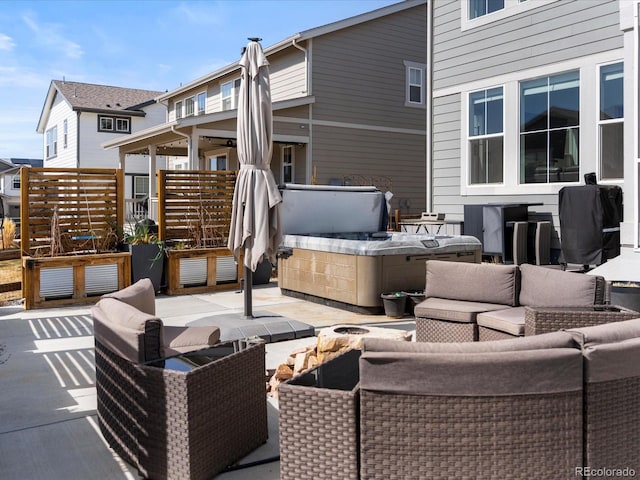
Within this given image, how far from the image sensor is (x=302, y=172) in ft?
46.4

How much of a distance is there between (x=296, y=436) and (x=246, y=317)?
3.19 m

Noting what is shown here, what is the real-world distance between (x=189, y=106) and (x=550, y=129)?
13.3 metres

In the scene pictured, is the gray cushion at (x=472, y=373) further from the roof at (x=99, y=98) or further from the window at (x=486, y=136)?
the roof at (x=99, y=98)

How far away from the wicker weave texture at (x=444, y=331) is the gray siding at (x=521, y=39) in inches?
202

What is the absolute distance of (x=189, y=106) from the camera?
18766 mm

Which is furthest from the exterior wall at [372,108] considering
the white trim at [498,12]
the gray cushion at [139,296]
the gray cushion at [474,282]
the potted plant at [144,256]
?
the gray cushion at [139,296]

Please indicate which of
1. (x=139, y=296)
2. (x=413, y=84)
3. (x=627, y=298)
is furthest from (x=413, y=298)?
(x=413, y=84)

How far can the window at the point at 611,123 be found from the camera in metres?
7.42

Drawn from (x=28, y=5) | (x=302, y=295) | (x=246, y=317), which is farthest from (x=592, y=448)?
(x=28, y=5)

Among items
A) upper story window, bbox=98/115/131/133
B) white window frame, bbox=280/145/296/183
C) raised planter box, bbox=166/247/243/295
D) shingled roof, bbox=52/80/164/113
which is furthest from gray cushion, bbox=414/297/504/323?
upper story window, bbox=98/115/131/133

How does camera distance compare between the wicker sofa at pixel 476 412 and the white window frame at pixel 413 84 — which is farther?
the white window frame at pixel 413 84

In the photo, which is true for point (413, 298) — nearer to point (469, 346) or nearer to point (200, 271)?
point (200, 271)

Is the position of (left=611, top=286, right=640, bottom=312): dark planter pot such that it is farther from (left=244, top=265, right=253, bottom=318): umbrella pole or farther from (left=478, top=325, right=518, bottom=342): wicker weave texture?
(left=244, top=265, right=253, bottom=318): umbrella pole

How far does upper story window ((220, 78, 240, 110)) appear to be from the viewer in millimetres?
15839
